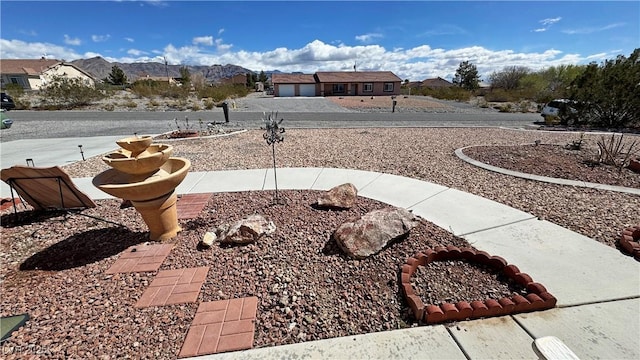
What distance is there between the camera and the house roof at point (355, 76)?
45.8 metres

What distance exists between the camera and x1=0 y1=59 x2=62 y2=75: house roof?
5178cm

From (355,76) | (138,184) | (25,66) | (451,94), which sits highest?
(25,66)

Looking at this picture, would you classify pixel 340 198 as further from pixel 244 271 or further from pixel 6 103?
pixel 6 103

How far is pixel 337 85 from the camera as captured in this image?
4597cm

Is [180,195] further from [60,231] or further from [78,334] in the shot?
[78,334]

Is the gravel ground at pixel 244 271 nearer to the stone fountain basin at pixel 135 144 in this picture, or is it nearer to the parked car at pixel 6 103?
the stone fountain basin at pixel 135 144

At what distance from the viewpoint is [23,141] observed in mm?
10297

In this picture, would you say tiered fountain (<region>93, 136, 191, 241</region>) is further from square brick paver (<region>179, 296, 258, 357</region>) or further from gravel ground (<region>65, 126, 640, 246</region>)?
gravel ground (<region>65, 126, 640, 246</region>)

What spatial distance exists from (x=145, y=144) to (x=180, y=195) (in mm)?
1918

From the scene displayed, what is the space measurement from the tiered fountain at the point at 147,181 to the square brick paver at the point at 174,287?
2.42 feet

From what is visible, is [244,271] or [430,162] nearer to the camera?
[244,271]

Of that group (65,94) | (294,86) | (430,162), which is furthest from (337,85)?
(430,162)

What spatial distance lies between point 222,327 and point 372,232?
5.68ft

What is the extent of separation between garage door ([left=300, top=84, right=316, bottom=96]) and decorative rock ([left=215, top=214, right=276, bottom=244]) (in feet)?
148
